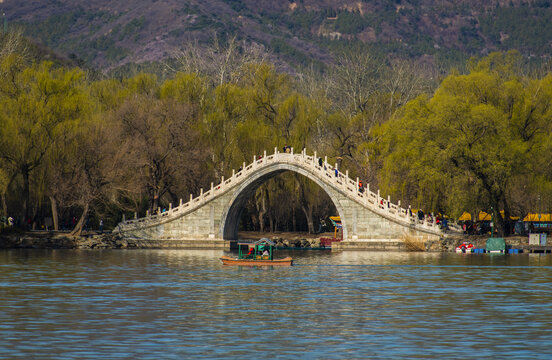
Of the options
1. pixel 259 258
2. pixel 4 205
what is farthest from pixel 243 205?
pixel 259 258

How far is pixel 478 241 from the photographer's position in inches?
2334

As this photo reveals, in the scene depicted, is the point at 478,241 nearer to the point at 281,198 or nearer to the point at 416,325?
the point at 281,198

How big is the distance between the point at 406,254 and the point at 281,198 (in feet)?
57.5

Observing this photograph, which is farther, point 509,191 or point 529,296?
point 509,191

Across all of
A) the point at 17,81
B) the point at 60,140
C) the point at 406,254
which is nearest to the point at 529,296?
the point at 406,254

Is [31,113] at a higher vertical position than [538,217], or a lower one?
higher

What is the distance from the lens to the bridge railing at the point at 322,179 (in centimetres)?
6025

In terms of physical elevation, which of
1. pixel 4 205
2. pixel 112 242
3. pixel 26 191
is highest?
pixel 26 191

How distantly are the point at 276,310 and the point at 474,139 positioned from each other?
29.7m

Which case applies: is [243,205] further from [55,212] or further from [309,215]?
[55,212]

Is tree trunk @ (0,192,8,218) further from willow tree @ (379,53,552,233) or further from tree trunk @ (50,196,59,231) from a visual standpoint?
willow tree @ (379,53,552,233)

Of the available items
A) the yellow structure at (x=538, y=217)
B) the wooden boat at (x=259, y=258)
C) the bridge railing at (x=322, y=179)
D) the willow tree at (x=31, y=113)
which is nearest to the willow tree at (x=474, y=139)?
the bridge railing at (x=322, y=179)

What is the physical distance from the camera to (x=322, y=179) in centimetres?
6306

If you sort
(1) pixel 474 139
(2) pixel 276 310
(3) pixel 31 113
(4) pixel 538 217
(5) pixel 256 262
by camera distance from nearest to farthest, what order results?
(2) pixel 276 310, (5) pixel 256 262, (1) pixel 474 139, (3) pixel 31 113, (4) pixel 538 217
